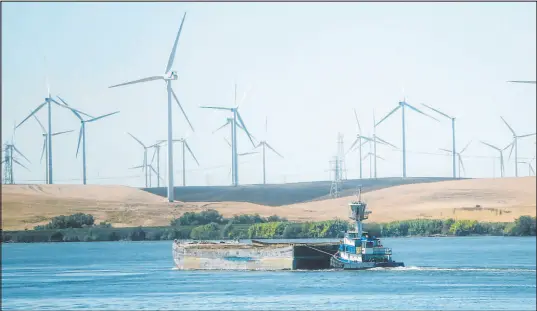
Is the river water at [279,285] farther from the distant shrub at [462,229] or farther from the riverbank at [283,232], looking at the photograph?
the distant shrub at [462,229]

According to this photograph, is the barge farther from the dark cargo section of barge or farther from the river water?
the river water

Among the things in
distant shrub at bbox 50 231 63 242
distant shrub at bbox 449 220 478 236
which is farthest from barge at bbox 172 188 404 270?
distant shrub at bbox 449 220 478 236

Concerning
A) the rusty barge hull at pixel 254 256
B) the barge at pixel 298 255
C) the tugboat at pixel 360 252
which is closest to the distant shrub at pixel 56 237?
the rusty barge hull at pixel 254 256

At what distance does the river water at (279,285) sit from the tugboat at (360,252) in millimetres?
1354

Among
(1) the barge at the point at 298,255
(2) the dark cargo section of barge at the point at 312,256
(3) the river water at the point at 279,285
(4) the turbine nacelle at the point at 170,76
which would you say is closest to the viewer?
(3) the river water at the point at 279,285

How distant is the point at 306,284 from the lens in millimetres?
105312

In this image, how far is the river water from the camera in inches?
3610

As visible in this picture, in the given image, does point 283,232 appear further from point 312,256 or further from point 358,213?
point 358,213

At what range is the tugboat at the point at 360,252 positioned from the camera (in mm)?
116688

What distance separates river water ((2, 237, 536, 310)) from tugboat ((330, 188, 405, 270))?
1354mm

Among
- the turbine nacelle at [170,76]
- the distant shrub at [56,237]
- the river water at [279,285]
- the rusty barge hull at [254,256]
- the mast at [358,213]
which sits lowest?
the river water at [279,285]

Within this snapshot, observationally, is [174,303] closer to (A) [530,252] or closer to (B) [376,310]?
(B) [376,310]

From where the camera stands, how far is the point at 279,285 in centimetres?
10481

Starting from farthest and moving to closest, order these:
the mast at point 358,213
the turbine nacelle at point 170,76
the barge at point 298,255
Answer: the turbine nacelle at point 170,76, the mast at point 358,213, the barge at point 298,255
